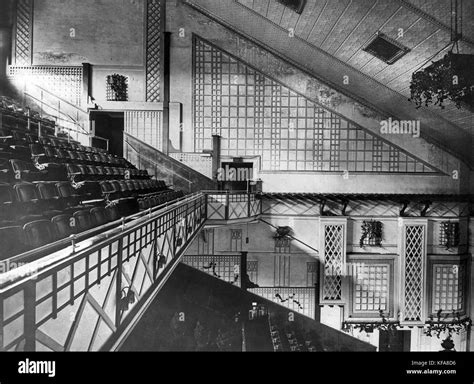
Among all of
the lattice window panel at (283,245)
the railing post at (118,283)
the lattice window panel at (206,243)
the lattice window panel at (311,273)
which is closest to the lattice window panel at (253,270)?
the lattice window panel at (283,245)

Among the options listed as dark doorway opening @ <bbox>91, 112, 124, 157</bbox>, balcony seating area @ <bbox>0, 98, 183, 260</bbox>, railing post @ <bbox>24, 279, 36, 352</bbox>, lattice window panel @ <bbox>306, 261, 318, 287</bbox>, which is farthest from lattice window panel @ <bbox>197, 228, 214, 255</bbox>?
railing post @ <bbox>24, 279, 36, 352</bbox>

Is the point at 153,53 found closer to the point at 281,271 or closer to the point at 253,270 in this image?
the point at 253,270

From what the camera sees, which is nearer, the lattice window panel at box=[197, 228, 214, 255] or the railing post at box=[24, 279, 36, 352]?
the railing post at box=[24, 279, 36, 352]

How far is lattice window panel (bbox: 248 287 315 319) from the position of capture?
31.6 feet

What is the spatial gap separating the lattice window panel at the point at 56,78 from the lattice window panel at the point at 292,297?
26.0ft

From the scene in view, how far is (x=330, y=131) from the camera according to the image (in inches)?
389

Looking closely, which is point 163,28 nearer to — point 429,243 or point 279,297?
point 279,297

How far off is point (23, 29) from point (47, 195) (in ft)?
26.9

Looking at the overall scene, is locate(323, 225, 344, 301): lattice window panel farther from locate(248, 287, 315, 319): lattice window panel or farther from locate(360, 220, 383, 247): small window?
locate(360, 220, 383, 247): small window

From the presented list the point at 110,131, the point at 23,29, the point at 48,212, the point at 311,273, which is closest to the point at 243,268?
the point at 311,273

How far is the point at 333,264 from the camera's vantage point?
9688 millimetres

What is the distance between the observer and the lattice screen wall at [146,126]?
Result: 931 cm

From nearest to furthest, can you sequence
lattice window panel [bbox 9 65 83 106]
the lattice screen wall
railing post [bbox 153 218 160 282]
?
railing post [bbox 153 218 160 282], lattice window panel [bbox 9 65 83 106], the lattice screen wall

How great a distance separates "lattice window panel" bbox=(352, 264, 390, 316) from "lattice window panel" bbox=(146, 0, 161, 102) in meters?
8.15
